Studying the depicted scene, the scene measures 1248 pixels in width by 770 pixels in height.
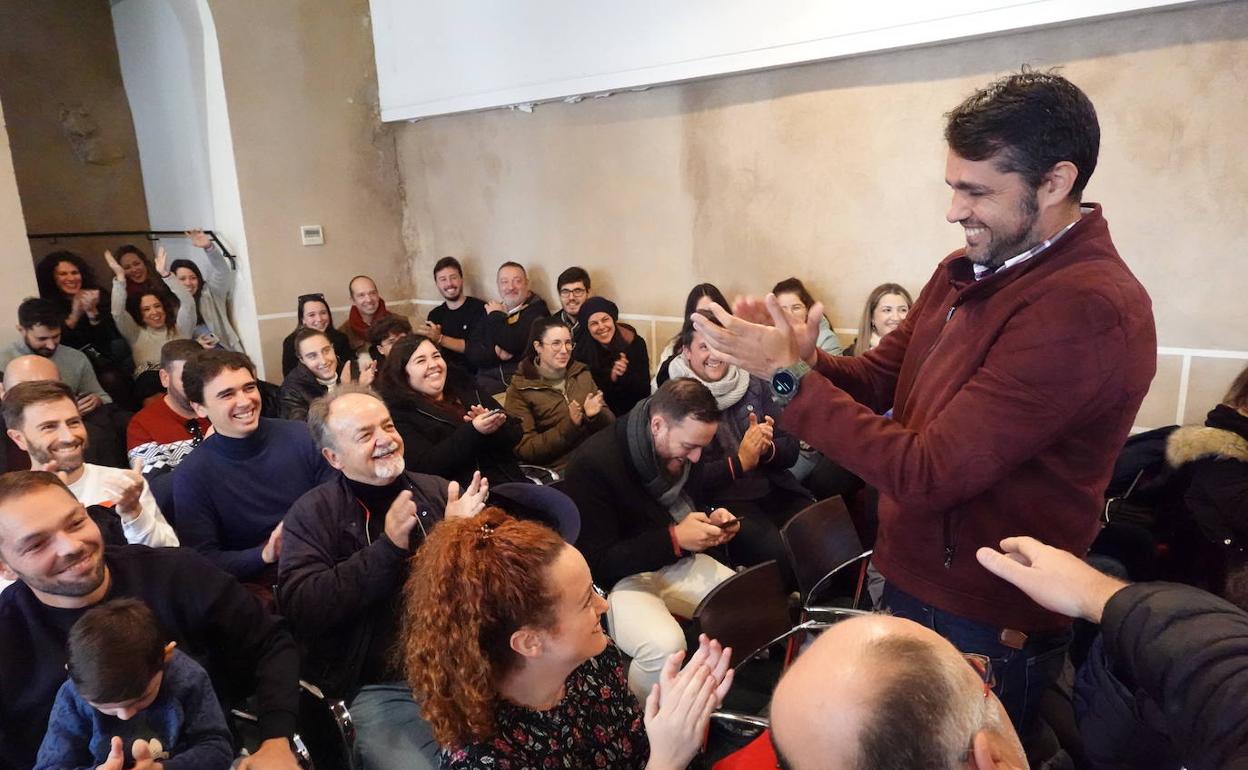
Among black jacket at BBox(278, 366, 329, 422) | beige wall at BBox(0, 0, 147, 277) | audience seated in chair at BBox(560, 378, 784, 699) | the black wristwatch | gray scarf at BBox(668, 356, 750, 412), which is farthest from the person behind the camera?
beige wall at BBox(0, 0, 147, 277)

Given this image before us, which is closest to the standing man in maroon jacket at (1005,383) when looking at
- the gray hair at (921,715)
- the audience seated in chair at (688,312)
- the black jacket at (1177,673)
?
the black jacket at (1177,673)

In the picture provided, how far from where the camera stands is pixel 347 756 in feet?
5.69

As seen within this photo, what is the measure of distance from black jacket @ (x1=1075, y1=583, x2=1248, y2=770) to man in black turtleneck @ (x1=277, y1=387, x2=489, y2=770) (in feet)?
4.73

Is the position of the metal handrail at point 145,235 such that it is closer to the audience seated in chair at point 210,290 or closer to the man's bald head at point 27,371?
the audience seated in chair at point 210,290

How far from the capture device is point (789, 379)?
126 centimetres

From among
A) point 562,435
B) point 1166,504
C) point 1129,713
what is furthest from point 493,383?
point 1129,713

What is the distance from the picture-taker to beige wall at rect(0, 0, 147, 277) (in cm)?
573

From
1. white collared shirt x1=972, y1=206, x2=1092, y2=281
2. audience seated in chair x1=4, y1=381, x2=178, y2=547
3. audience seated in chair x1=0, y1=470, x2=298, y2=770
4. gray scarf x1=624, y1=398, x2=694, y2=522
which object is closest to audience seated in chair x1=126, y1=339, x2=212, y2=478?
audience seated in chair x1=4, y1=381, x2=178, y2=547

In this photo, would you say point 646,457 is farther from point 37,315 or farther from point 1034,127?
point 37,315

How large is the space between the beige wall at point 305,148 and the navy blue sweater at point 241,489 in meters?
3.55

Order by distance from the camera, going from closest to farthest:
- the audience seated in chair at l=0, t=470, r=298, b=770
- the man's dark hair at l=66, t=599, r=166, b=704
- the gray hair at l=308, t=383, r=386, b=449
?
the man's dark hair at l=66, t=599, r=166, b=704 → the audience seated in chair at l=0, t=470, r=298, b=770 → the gray hair at l=308, t=383, r=386, b=449

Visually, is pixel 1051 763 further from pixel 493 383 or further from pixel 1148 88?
pixel 493 383

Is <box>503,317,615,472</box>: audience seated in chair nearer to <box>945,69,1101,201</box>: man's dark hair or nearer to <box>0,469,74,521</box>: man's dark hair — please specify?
<box>0,469,74,521</box>: man's dark hair

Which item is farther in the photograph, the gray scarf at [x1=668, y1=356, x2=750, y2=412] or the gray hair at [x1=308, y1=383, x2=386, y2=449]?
the gray scarf at [x1=668, y1=356, x2=750, y2=412]
